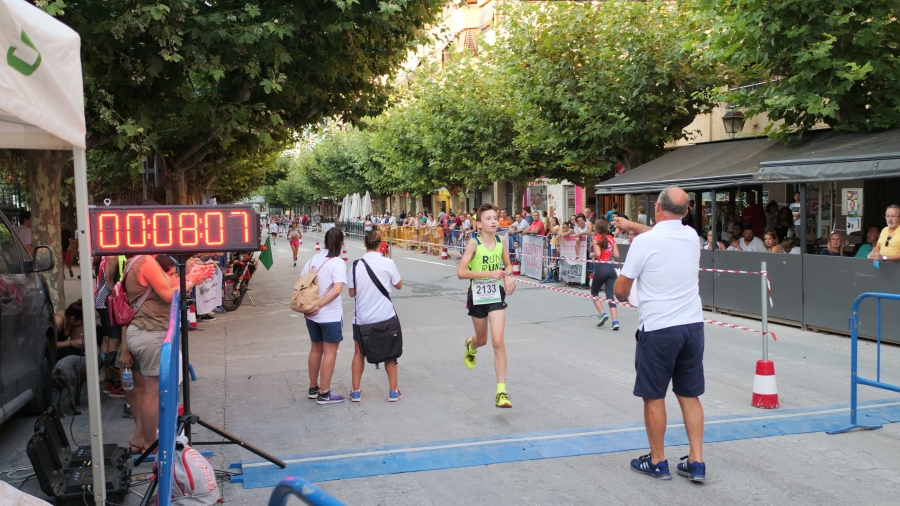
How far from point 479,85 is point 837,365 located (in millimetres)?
22435

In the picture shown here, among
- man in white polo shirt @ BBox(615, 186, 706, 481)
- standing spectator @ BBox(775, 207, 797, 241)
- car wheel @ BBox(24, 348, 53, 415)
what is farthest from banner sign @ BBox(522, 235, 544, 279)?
man in white polo shirt @ BBox(615, 186, 706, 481)

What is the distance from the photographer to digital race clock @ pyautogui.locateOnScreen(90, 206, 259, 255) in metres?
5.23

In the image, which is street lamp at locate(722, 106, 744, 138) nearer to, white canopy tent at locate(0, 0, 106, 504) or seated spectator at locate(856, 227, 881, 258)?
seated spectator at locate(856, 227, 881, 258)

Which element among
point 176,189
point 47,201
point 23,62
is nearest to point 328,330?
point 23,62

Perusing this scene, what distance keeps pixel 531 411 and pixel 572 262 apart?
11861 millimetres

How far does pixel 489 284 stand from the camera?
300 inches

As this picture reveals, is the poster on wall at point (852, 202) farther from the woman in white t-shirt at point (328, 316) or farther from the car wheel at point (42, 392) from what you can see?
the car wheel at point (42, 392)

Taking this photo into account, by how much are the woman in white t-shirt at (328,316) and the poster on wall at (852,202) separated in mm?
13332

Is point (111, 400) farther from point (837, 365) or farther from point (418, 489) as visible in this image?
point (837, 365)

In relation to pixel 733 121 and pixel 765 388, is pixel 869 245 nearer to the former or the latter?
pixel 765 388

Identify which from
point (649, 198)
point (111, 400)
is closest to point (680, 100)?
point (649, 198)

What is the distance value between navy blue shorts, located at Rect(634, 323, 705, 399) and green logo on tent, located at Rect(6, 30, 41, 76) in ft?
12.8

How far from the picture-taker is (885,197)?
14656mm

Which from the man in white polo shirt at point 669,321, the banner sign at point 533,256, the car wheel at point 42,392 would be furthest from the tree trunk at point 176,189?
the man in white polo shirt at point 669,321
